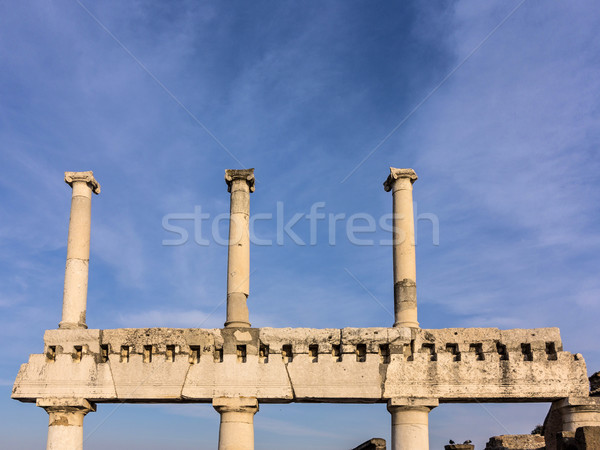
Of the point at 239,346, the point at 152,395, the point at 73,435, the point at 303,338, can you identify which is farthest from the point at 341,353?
the point at 73,435

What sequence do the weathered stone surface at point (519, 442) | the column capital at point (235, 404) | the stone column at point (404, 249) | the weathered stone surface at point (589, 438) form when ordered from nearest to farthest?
1. the weathered stone surface at point (589, 438)
2. the column capital at point (235, 404)
3. the stone column at point (404, 249)
4. the weathered stone surface at point (519, 442)

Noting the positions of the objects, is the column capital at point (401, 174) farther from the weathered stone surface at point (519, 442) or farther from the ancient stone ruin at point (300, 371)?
the weathered stone surface at point (519, 442)

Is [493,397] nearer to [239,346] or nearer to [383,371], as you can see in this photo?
[383,371]

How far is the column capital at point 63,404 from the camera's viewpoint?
13734 millimetres

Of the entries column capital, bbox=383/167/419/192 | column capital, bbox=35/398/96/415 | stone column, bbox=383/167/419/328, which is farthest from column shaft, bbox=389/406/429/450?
column capital, bbox=35/398/96/415

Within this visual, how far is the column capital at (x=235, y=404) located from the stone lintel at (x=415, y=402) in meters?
3.03

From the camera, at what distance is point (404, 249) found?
14727 millimetres

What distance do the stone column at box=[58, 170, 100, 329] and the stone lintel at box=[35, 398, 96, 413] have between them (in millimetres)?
1668

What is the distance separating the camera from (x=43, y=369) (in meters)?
14.0

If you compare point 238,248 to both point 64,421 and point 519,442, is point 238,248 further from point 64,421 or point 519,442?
point 519,442

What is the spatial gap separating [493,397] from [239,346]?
5636 millimetres

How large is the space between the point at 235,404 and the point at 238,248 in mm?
3601

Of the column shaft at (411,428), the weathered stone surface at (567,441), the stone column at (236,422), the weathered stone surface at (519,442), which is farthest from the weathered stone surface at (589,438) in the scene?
the weathered stone surface at (519,442)

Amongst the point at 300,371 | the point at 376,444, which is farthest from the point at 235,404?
the point at 376,444
